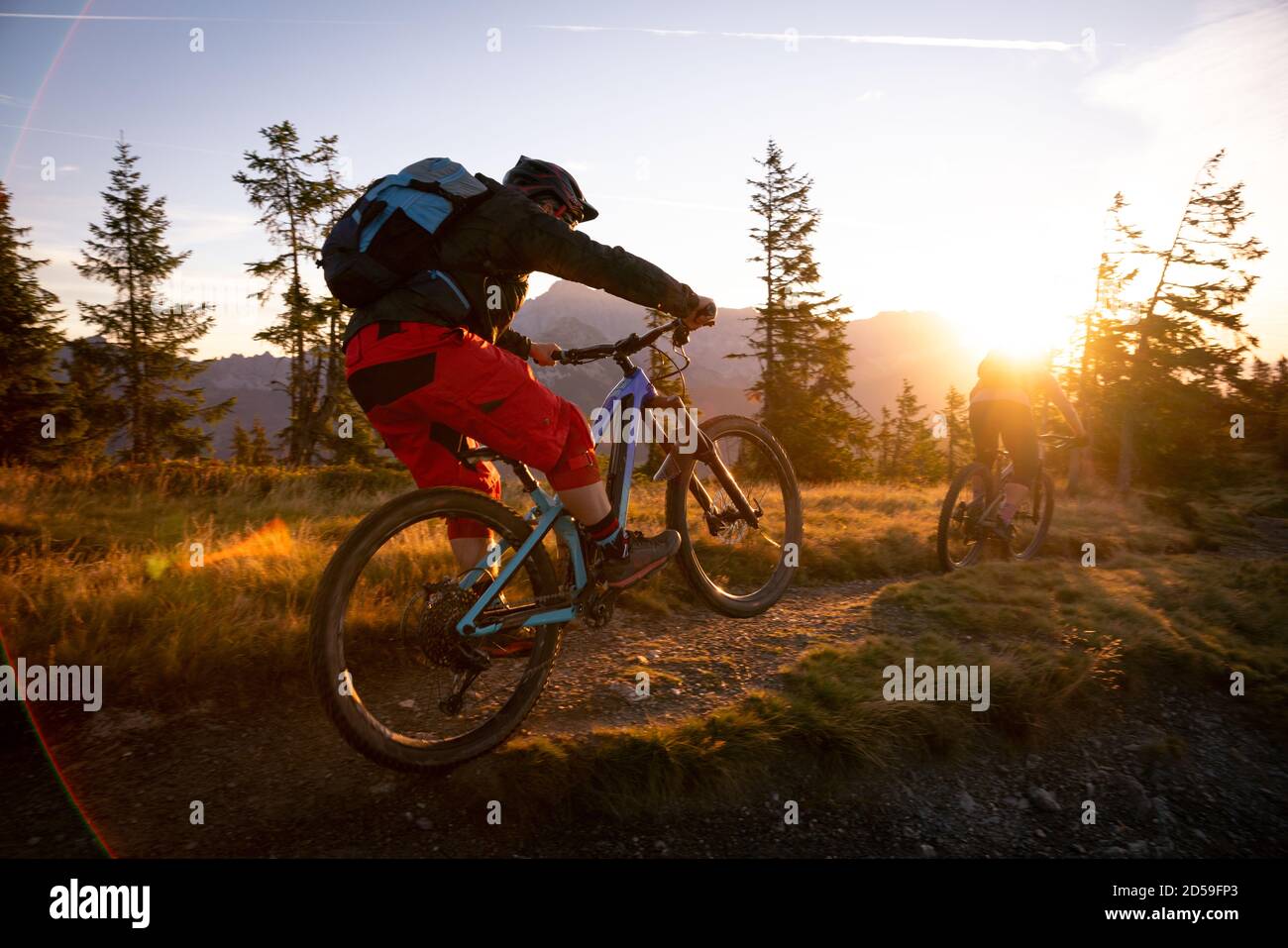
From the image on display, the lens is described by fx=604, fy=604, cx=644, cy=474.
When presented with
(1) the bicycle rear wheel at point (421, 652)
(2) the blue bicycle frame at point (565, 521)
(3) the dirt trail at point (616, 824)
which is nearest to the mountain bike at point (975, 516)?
(3) the dirt trail at point (616, 824)

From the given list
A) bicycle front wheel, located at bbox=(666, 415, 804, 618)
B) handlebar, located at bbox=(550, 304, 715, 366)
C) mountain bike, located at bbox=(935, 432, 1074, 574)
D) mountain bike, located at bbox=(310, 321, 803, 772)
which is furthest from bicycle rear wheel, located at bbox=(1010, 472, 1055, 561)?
handlebar, located at bbox=(550, 304, 715, 366)

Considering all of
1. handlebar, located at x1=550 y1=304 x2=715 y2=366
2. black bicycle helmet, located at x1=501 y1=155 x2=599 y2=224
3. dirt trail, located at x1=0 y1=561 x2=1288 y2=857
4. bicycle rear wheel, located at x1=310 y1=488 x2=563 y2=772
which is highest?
black bicycle helmet, located at x1=501 y1=155 x2=599 y2=224

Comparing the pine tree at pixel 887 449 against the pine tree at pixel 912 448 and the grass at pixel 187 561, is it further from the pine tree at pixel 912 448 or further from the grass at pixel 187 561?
the grass at pixel 187 561

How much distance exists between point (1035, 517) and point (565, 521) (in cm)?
819

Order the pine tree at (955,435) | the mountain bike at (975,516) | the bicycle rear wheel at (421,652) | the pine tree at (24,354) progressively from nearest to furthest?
the bicycle rear wheel at (421,652)
the mountain bike at (975,516)
the pine tree at (24,354)
the pine tree at (955,435)

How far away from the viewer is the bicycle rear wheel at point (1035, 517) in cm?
860

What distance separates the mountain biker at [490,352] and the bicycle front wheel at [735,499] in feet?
2.47

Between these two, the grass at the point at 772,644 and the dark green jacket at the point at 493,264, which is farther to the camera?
the grass at the point at 772,644

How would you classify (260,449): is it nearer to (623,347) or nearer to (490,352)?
(623,347)

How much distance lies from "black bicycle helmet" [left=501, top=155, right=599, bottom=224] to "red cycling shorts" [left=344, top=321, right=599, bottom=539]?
38.7 inches

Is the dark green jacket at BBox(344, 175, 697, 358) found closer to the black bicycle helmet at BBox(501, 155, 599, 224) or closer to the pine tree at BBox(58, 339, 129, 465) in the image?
the black bicycle helmet at BBox(501, 155, 599, 224)

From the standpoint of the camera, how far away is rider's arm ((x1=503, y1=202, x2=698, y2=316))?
9.03 ft

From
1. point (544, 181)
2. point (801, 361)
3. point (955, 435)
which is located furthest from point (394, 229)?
point (955, 435)
